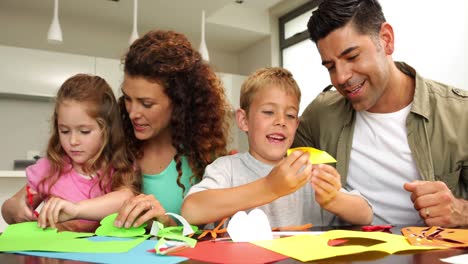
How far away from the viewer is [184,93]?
1.41 metres

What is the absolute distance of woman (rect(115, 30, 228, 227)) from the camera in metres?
1.32

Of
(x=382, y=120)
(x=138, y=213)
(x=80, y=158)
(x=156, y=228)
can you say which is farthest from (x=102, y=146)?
(x=382, y=120)

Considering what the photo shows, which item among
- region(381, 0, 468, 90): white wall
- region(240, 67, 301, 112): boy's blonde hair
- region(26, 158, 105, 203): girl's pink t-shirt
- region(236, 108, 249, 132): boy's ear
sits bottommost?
region(26, 158, 105, 203): girl's pink t-shirt

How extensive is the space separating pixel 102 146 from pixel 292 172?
0.71 m

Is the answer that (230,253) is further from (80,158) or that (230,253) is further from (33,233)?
(80,158)

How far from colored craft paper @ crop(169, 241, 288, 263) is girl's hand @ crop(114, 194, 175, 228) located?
0.82 feet

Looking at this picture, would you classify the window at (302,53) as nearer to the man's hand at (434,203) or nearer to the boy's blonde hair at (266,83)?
the boy's blonde hair at (266,83)

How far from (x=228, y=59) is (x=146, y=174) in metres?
4.17

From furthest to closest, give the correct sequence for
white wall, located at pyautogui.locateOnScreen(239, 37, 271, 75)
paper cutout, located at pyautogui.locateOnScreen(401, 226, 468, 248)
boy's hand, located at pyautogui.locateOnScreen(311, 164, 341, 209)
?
white wall, located at pyautogui.locateOnScreen(239, 37, 271, 75)
boy's hand, located at pyautogui.locateOnScreen(311, 164, 341, 209)
paper cutout, located at pyautogui.locateOnScreen(401, 226, 468, 248)

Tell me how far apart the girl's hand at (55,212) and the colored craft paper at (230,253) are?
44cm

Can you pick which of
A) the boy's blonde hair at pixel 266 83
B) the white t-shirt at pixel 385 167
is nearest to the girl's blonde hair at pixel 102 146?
the boy's blonde hair at pixel 266 83

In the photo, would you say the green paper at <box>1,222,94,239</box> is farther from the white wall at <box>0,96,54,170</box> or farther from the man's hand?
the white wall at <box>0,96,54,170</box>

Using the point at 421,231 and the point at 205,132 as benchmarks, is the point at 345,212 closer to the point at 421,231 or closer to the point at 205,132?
the point at 421,231

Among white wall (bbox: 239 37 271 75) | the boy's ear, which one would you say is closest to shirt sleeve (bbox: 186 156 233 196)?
the boy's ear
